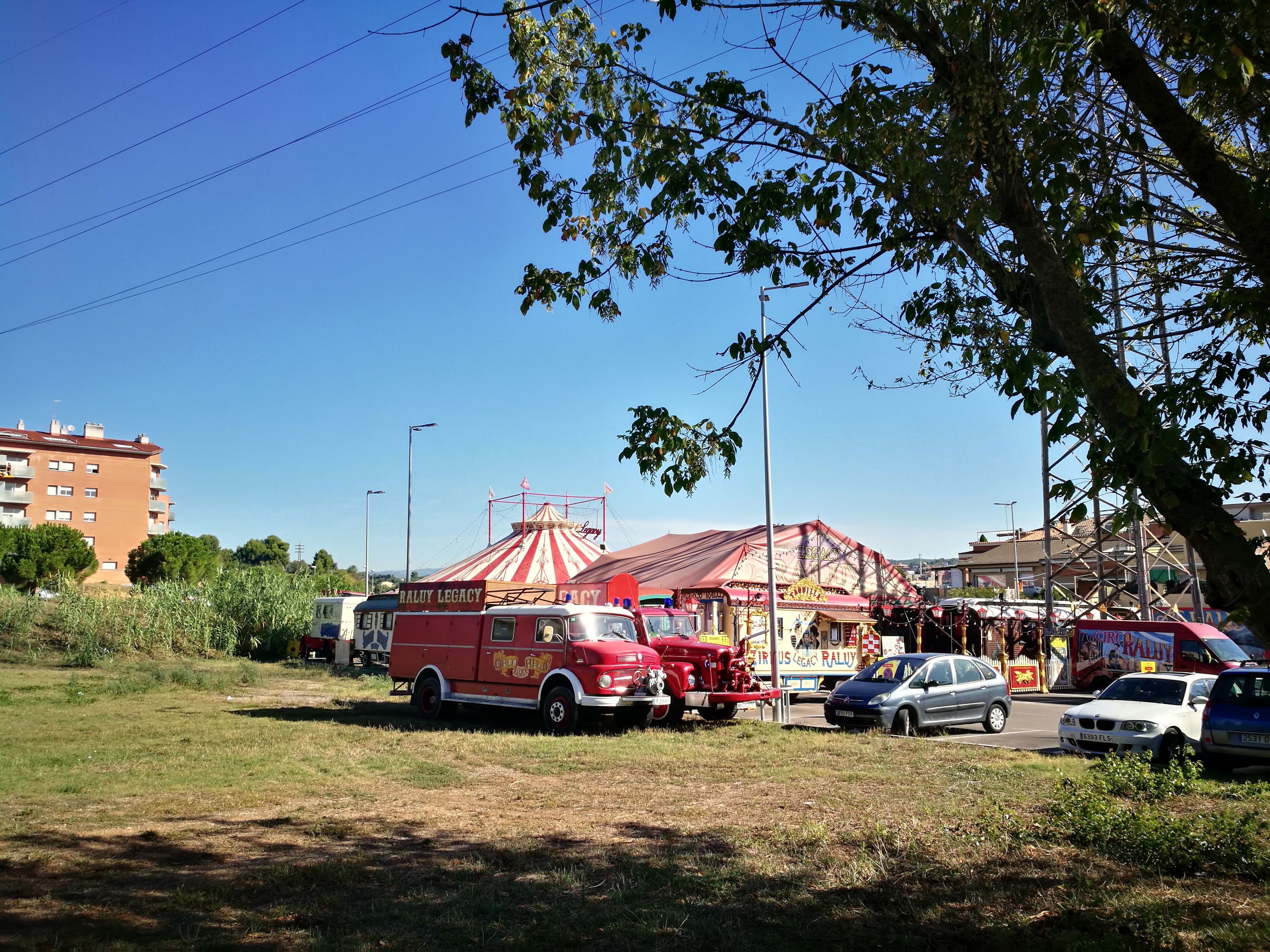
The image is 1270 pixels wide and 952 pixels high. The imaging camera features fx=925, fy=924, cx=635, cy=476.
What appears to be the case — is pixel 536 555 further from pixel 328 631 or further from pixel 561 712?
pixel 561 712

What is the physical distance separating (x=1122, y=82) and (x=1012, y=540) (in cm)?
6358

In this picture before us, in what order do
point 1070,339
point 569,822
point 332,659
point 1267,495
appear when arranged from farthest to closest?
point 332,659
point 569,822
point 1267,495
point 1070,339

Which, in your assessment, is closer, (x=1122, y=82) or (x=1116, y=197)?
(x=1122, y=82)

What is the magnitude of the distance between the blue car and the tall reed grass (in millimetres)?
30696

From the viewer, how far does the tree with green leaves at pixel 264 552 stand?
124m

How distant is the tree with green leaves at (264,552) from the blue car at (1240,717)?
123007 millimetres

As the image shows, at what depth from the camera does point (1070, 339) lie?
501cm

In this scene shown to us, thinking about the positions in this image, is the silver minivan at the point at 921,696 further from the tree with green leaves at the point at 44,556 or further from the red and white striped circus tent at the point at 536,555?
the tree with green leaves at the point at 44,556

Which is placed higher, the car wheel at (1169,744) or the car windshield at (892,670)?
the car windshield at (892,670)

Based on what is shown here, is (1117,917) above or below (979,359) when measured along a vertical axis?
below

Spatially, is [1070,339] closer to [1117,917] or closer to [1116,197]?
[1116,197]

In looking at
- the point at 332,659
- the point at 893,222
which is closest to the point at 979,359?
the point at 893,222

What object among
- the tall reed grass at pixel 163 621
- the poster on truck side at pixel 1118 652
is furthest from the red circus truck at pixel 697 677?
the tall reed grass at pixel 163 621

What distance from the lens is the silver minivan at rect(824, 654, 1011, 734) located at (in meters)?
16.3
